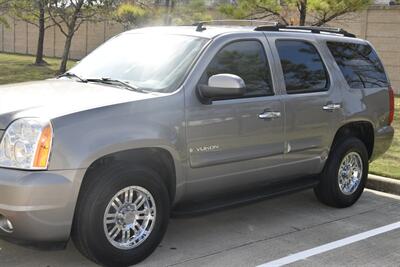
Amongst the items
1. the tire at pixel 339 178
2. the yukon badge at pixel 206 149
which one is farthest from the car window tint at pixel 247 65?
the tire at pixel 339 178

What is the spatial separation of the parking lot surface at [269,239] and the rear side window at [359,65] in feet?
4.62

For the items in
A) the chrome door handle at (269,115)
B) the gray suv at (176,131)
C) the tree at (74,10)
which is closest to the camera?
the gray suv at (176,131)

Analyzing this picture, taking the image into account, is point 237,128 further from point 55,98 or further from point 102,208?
point 55,98

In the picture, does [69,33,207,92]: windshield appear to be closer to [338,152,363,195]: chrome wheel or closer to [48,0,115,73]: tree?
[338,152,363,195]: chrome wheel

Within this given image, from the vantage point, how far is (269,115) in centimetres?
527

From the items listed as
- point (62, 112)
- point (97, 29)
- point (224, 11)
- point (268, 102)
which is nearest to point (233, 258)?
point (268, 102)

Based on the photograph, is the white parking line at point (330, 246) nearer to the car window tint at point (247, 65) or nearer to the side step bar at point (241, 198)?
the side step bar at point (241, 198)

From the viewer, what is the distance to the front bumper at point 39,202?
3.84 metres

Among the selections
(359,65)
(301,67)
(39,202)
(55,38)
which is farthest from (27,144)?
(55,38)

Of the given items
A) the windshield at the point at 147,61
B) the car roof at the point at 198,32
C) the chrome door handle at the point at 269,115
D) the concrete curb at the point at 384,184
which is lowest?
the concrete curb at the point at 384,184

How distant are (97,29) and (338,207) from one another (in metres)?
28.3

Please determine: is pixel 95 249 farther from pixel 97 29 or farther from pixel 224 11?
pixel 97 29

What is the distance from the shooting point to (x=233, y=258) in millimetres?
4766

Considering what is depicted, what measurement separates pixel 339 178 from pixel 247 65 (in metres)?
1.86
